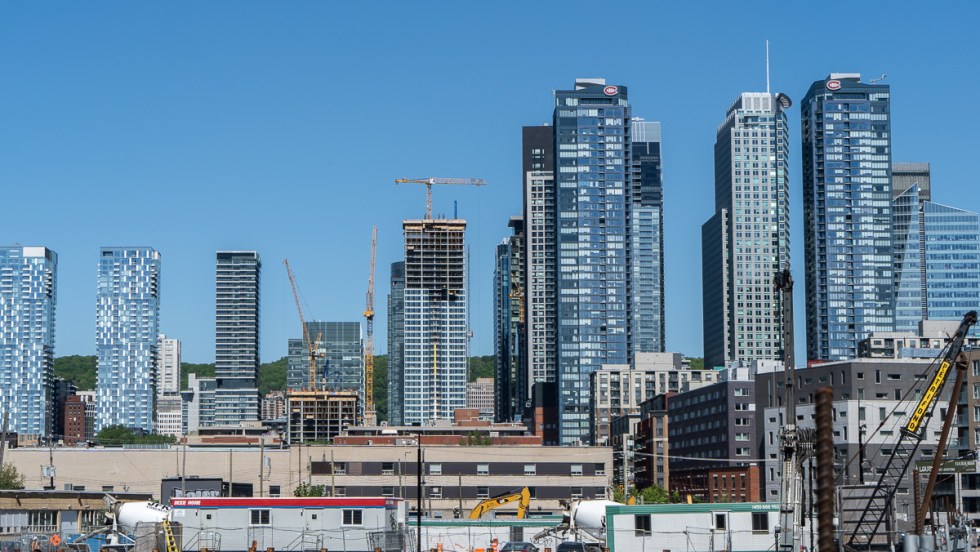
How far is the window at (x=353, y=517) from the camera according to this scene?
81.4m

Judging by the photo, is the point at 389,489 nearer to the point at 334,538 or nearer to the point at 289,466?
the point at 289,466

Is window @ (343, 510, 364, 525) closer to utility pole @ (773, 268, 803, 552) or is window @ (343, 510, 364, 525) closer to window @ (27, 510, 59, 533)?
utility pole @ (773, 268, 803, 552)

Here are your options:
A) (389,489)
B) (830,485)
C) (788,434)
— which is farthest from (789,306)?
(389,489)

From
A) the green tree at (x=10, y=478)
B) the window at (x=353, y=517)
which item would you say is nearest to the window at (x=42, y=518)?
the green tree at (x=10, y=478)

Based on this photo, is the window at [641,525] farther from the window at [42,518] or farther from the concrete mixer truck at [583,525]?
the window at [42,518]

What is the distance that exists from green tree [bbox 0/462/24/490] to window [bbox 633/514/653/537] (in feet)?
355

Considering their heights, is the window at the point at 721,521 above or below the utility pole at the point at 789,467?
below

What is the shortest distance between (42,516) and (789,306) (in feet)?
232

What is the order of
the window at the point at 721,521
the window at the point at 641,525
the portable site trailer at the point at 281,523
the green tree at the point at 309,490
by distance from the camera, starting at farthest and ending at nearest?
1. the green tree at the point at 309,490
2. the window at the point at 641,525
3. the window at the point at 721,521
4. the portable site trailer at the point at 281,523

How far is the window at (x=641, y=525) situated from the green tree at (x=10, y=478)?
108 metres

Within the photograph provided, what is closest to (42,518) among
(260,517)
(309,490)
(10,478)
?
(309,490)

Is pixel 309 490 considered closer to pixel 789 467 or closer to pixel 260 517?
pixel 789 467

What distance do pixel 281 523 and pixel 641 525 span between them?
21.1m

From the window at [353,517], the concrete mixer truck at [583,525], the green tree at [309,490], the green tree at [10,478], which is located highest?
the window at [353,517]
